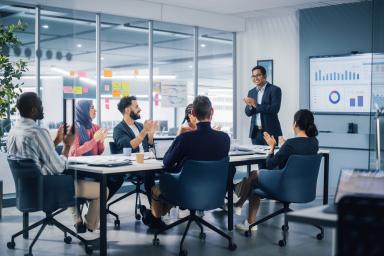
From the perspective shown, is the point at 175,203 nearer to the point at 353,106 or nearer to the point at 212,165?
the point at 212,165

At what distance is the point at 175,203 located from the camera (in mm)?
4277

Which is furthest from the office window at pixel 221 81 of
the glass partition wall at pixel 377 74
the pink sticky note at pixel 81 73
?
the glass partition wall at pixel 377 74

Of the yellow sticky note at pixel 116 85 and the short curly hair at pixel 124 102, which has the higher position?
the yellow sticky note at pixel 116 85

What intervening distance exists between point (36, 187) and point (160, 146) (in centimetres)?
119

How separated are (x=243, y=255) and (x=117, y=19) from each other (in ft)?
15.0

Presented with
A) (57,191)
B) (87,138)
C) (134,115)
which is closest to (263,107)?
(134,115)

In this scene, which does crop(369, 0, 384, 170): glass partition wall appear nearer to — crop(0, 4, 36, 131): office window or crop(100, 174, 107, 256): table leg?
crop(100, 174, 107, 256): table leg

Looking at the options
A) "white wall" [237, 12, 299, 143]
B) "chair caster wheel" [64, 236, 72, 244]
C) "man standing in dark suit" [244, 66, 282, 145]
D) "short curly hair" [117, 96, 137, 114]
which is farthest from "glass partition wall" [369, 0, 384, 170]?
"chair caster wheel" [64, 236, 72, 244]

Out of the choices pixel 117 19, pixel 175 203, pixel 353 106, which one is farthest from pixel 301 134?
pixel 117 19

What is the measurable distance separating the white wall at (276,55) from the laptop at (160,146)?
3869 millimetres

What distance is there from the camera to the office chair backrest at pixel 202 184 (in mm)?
4125

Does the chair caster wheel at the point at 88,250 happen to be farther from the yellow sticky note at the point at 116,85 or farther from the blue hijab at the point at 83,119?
the yellow sticky note at the point at 116,85

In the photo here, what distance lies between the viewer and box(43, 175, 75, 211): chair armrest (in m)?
4.08

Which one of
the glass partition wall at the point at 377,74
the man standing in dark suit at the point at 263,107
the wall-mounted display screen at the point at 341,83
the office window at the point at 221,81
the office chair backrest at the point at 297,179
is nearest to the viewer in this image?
the office chair backrest at the point at 297,179
